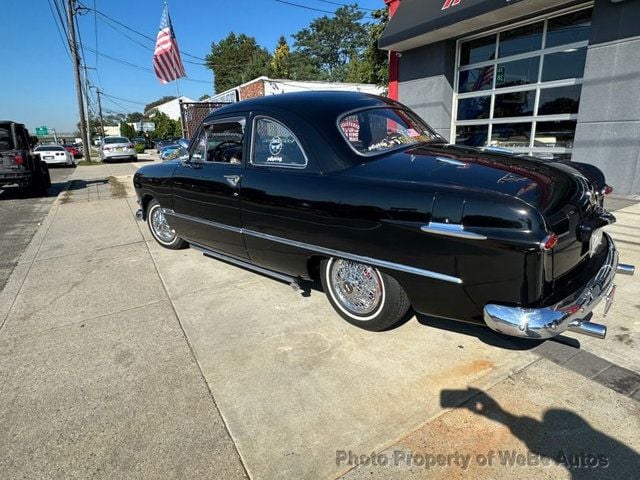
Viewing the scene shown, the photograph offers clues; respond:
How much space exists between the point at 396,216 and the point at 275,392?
51.8 inches

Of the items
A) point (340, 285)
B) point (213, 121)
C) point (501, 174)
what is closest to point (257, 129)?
point (213, 121)

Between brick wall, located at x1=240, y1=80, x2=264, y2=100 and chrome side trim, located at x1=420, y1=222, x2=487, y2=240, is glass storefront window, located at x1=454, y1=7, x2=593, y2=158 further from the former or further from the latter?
brick wall, located at x1=240, y1=80, x2=264, y2=100

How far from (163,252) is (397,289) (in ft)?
12.2

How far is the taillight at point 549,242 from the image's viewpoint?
203 cm

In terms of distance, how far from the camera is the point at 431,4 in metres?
9.19

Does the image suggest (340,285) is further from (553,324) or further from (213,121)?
(213,121)

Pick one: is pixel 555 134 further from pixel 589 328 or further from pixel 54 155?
pixel 54 155

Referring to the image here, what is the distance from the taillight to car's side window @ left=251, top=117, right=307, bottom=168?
1.72m

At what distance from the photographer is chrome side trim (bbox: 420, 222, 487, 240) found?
7.13 feet

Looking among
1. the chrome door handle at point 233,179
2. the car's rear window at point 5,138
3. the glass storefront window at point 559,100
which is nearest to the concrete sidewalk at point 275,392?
the chrome door handle at point 233,179

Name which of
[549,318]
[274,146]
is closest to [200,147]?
[274,146]

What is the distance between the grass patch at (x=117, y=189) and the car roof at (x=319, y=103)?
27.5 ft

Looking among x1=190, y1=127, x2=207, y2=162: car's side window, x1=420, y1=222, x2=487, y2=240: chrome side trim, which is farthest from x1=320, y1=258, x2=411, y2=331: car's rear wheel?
x1=190, y1=127, x2=207, y2=162: car's side window

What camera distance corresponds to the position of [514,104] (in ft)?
29.0
